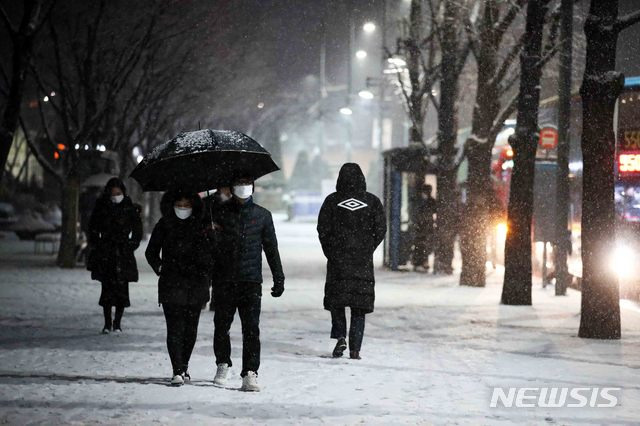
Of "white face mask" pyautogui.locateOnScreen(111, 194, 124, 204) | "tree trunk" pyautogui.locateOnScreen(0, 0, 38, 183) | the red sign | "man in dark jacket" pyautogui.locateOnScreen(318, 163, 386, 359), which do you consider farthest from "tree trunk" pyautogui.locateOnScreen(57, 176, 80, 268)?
"man in dark jacket" pyautogui.locateOnScreen(318, 163, 386, 359)

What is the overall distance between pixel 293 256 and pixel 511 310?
14.5m

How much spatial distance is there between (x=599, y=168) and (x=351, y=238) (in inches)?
145

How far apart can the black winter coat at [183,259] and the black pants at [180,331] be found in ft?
0.32

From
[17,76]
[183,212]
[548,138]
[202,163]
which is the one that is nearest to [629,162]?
[548,138]

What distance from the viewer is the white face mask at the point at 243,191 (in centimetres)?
838

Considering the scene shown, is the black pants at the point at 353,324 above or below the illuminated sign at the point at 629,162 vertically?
below

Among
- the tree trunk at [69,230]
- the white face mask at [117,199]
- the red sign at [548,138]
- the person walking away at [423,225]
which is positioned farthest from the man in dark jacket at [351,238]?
the red sign at [548,138]

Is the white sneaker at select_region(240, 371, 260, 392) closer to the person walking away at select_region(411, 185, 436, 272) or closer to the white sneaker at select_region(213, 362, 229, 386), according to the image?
the white sneaker at select_region(213, 362, 229, 386)

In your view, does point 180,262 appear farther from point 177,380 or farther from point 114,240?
point 114,240

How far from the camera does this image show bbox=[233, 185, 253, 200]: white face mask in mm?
8383

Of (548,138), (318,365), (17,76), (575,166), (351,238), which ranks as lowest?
(318,365)

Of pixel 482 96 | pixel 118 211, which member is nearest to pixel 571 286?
pixel 482 96

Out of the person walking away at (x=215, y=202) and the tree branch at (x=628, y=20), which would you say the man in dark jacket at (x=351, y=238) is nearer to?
the person walking away at (x=215, y=202)

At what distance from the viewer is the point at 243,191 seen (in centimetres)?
839
